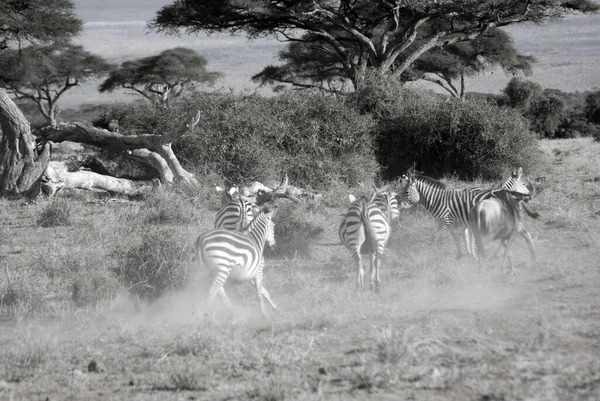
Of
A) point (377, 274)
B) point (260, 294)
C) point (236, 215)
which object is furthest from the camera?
point (236, 215)

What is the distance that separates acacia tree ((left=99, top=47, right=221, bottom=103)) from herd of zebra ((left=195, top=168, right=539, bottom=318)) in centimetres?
2706

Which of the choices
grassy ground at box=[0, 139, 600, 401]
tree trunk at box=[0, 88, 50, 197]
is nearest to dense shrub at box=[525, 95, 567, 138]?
grassy ground at box=[0, 139, 600, 401]

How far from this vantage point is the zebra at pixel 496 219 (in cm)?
870

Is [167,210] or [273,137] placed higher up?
[273,137]

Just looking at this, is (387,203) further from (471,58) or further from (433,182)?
(471,58)

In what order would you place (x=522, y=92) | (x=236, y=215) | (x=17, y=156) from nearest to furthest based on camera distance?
(x=236, y=215) → (x=17, y=156) → (x=522, y=92)

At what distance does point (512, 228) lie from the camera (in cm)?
884

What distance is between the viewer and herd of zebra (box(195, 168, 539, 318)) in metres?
7.17

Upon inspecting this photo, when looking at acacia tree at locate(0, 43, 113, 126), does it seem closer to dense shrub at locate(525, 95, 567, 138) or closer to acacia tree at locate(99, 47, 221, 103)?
acacia tree at locate(99, 47, 221, 103)

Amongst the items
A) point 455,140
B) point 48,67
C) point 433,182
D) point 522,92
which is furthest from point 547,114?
point 433,182

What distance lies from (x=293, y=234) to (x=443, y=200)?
81.2 inches

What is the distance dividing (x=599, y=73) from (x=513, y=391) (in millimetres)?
61370

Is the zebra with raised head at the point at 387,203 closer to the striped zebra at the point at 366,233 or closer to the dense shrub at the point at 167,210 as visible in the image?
the striped zebra at the point at 366,233

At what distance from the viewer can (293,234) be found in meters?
10.5
